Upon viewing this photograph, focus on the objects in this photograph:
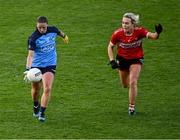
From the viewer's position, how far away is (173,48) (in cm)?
1981

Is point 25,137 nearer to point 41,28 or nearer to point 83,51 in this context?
point 41,28

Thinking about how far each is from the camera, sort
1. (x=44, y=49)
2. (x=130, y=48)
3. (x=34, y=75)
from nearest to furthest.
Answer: (x=34, y=75) < (x=44, y=49) < (x=130, y=48)

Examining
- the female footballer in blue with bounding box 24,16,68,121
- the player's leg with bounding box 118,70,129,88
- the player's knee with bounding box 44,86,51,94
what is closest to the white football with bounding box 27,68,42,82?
the female footballer in blue with bounding box 24,16,68,121

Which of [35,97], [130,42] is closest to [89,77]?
[130,42]

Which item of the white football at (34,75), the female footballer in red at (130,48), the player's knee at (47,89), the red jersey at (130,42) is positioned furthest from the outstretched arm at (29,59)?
the red jersey at (130,42)

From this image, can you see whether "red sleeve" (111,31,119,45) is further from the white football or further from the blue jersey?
the white football

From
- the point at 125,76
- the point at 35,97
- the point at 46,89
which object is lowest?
the point at 35,97

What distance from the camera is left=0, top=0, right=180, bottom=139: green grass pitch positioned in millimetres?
13297

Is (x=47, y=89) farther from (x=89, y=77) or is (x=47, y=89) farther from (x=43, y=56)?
(x=89, y=77)

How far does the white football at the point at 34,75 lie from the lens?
43.8 ft

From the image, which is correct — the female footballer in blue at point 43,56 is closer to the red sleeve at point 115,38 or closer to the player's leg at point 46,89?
the player's leg at point 46,89

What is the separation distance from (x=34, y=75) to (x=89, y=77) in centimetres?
396

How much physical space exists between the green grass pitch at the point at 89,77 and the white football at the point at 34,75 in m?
0.91

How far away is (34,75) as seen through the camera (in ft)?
43.9
